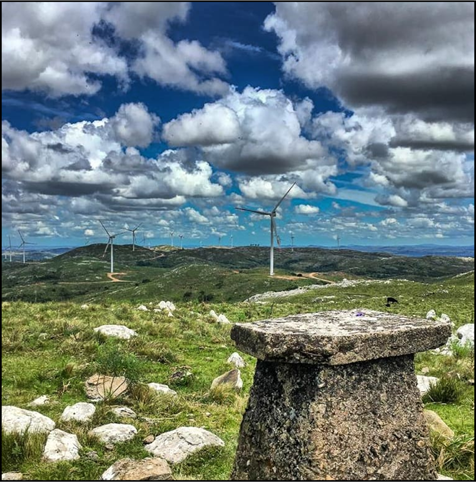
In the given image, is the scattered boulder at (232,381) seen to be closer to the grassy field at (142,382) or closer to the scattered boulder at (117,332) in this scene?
the grassy field at (142,382)

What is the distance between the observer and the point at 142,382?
12.4 meters

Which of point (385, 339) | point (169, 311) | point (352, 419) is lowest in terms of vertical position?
point (169, 311)

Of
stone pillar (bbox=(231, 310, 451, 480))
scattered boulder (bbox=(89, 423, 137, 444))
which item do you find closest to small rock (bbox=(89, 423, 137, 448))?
scattered boulder (bbox=(89, 423, 137, 444))

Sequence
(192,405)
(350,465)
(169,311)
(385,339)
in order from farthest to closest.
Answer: (169,311), (192,405), (385,339), (350,465)

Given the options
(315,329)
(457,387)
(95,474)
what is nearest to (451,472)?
(315,329)

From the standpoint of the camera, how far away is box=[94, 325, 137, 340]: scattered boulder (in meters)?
17.0

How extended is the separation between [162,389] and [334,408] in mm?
7016

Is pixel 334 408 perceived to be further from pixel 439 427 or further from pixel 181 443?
pixel 439 427

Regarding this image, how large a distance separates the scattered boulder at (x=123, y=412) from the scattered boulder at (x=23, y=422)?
61.5 inches

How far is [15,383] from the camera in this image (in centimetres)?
1186

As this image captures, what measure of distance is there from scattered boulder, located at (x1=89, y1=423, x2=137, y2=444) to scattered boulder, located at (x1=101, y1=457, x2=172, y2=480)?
6.09 feet

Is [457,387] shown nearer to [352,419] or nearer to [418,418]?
[418,418]

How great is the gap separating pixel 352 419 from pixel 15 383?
9482 mm

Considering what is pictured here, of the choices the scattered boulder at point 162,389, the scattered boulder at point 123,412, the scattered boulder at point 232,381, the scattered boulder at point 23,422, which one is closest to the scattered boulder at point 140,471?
the scattered boulder at point 23,422
